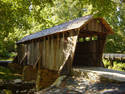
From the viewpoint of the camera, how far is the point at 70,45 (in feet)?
26.1

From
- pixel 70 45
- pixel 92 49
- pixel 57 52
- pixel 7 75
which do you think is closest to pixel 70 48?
pixel 70 45

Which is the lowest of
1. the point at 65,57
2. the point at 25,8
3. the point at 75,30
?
the point at 65,57

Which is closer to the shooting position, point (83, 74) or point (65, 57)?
point (83, 74)

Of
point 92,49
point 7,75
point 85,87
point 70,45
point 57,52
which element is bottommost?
point 7,75

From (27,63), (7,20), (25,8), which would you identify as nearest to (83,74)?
(25,8)

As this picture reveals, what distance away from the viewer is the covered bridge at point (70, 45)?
7.78 m

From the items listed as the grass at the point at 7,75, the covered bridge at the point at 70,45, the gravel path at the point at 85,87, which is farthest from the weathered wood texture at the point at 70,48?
the grass at the point at 7,75

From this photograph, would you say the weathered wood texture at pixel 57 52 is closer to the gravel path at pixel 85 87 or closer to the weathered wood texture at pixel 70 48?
the weathered wood texture at pixel 70 48

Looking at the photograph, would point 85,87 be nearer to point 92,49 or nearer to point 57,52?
point 57,52

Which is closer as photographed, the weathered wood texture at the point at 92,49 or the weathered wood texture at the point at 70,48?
the weathered wood texture at the point at 70,48

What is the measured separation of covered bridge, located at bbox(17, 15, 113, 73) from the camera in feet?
25.5

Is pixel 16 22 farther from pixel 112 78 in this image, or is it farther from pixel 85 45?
pixel 112 78

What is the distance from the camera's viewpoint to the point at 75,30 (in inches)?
300

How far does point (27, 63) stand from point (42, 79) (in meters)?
3.48
